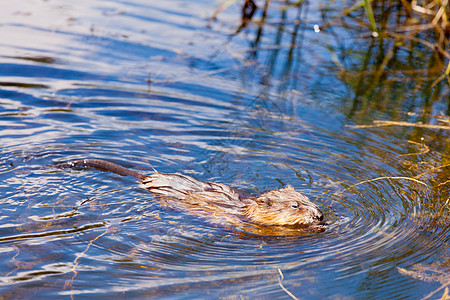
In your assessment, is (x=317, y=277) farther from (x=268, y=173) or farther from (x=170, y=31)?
(x=170, y=31)

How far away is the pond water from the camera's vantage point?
3781 mm

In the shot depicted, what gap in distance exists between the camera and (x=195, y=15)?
10.7 m

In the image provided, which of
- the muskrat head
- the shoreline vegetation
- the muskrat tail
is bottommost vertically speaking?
the muskrat tail

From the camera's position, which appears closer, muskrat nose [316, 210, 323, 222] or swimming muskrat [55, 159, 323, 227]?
muskrat nose [316, 210, 323, 222]

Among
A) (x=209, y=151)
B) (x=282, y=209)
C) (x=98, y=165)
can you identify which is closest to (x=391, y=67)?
(x=209, y=151)

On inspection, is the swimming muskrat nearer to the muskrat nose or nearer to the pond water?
the muskrat nose

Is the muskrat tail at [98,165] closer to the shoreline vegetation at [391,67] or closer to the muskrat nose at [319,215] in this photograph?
the muskrat nose at [319,215]

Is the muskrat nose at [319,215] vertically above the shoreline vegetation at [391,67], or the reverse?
the shoreline vegetation at [391,67]

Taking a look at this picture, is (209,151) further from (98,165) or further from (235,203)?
(235,203)

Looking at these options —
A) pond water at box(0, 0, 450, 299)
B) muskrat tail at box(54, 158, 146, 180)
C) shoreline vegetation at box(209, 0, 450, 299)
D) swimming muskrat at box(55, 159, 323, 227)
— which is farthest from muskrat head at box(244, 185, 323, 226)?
muskrat tail at box(54, 158, 146, 180)

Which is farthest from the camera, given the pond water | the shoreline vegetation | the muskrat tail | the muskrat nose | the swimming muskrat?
the shoreline vegetation

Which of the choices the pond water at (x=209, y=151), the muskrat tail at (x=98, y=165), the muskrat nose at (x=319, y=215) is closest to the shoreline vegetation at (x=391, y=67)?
the pond water at (x=209, y=151)

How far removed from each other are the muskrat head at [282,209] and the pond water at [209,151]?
19 centimetres

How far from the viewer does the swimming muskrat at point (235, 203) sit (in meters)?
4.48
